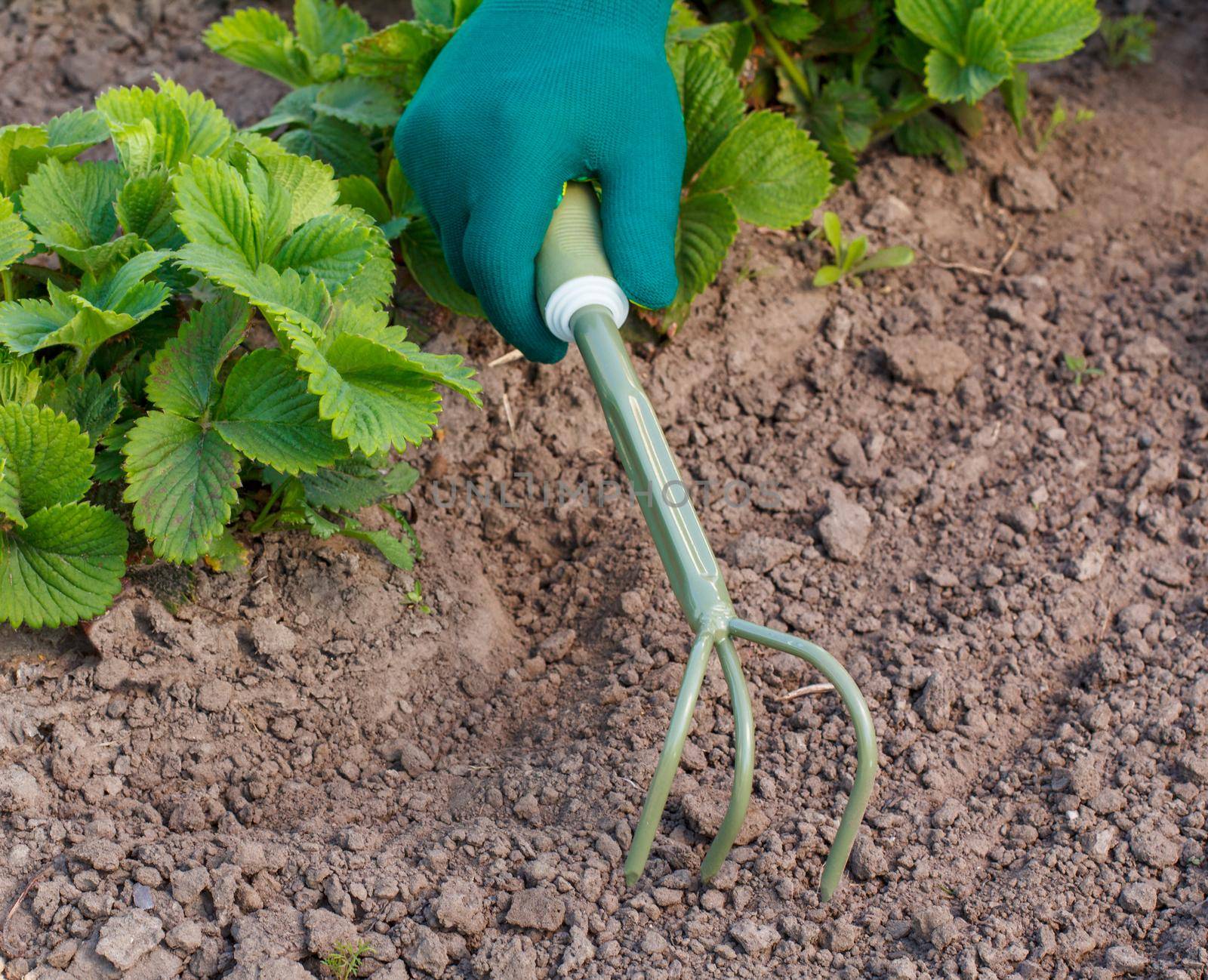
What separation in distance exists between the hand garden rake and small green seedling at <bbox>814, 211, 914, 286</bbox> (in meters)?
0.80

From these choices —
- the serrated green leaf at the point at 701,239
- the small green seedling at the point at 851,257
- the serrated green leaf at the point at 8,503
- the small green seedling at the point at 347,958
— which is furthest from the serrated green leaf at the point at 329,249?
the small green seedling at the point at 851,257

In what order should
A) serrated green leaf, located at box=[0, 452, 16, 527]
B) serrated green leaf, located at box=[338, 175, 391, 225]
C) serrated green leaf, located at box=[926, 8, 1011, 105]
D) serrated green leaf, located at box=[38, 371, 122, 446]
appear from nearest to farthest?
serrated green leaf, located at box=[0, 452, 16, 527] → serrated green leaf, located at box=[38, 371, 122, 446] → serrated green leaf, located at box=[338, 175, 391, 225] → serrated green leaf, located at box=[926, 8, 1011, 105]

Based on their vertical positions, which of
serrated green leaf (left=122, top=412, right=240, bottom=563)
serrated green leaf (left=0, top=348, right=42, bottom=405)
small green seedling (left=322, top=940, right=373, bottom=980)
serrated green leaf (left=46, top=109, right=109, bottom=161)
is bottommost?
small green seedling (left=322, top=940, right=373, bottom=980)

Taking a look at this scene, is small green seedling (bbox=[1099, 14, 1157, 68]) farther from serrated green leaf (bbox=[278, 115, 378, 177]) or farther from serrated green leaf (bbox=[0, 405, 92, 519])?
serrated green leaf (bbox=[0, 405, 92, 519])

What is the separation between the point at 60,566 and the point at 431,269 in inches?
33.5

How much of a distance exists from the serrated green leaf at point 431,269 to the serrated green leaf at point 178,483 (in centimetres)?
61

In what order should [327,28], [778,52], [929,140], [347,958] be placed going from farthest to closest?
[929,140] < [778,52] < [327,28] < [347,958]

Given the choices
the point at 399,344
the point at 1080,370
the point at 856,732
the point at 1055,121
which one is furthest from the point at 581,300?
the point at 1055,121

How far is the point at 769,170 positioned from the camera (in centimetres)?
214

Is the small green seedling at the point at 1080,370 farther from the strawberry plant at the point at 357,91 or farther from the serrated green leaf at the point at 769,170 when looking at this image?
the strawberry plant at the point at 357,91

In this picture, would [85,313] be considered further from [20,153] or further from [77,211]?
[20,153]

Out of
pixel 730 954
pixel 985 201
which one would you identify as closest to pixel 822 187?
pixel 985 201

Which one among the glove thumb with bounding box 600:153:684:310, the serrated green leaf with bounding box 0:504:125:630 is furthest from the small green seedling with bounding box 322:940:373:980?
the glove thumb with bounding box 600:153:684:310

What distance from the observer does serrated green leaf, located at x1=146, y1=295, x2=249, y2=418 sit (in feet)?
5.13
